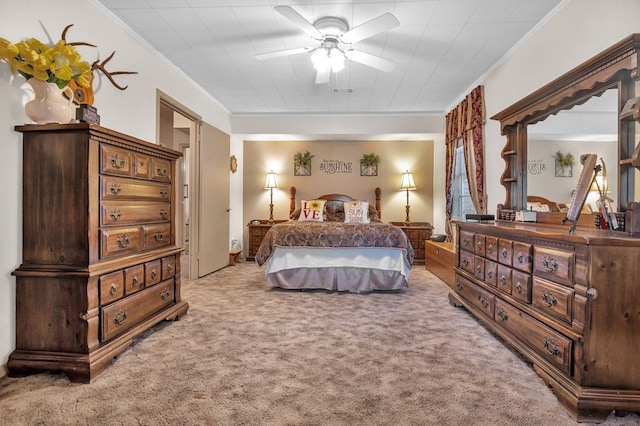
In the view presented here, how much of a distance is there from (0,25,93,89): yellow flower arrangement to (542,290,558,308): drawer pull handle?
10.4 feet

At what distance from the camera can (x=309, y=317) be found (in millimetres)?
3055

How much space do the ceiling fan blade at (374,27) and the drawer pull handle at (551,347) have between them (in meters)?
2.32

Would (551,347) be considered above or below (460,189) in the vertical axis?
below

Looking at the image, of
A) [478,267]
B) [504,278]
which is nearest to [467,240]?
[478,267]

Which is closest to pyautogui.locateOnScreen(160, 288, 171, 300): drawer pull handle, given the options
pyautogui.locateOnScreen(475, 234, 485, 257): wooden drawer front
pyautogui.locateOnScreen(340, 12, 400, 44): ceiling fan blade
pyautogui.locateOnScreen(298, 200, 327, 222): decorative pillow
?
pyautogui.locateOnScreen(340, 12, 400, 44): ceiling fan blade

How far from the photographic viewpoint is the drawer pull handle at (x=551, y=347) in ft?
5.80

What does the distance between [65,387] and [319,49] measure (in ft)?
10.4

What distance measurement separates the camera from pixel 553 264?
186cm

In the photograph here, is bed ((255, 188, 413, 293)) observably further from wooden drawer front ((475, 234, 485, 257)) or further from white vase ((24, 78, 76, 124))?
white vase ((24, 78, 76, 124))

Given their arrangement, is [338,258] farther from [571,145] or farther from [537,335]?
[571,145]

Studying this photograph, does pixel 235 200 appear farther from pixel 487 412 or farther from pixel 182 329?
pixel 487 412

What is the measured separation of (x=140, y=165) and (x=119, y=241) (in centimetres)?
60

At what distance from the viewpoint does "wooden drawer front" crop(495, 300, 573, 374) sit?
1718mm

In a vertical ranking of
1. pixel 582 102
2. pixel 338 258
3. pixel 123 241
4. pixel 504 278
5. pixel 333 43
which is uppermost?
pixel 333 43
